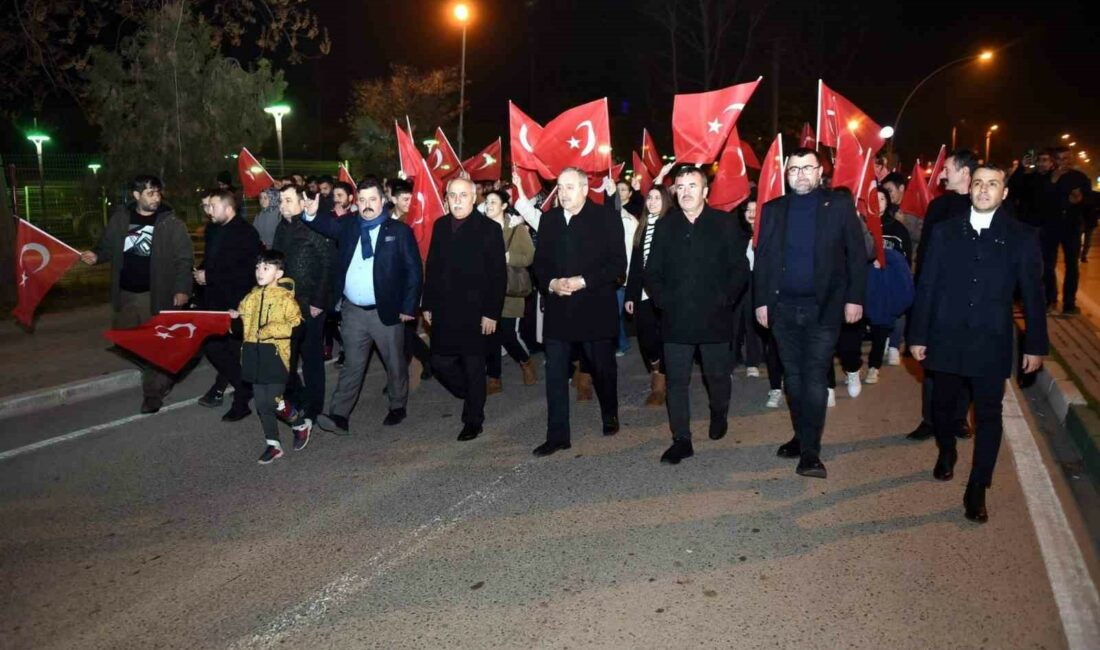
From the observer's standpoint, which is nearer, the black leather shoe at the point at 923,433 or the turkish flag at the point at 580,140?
the black leather shoe at the point at 923,433

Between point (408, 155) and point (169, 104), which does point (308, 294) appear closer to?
point (408, 155)

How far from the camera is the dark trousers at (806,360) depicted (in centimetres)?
579

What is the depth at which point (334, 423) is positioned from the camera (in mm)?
7031

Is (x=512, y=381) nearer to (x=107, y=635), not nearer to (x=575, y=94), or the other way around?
(x=107, y=635)

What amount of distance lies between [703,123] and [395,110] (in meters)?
29.2

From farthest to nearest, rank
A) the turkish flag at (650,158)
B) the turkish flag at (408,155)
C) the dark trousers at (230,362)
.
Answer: the turkish flag at (650,158), the turkish flag at (408,155), the dark trousers at (230,362)

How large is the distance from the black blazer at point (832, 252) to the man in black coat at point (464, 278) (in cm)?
203

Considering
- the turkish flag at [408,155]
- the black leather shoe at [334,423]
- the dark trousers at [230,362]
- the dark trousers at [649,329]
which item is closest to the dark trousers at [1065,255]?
the dark trousers at [649,329]

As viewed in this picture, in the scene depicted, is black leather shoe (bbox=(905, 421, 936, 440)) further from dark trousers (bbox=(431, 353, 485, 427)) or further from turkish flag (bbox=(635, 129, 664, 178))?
turkish flag (bbox=(635, 129, 664, 178))

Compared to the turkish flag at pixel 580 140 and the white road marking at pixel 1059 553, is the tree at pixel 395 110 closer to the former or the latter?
the turkish flag at pixel 580 140

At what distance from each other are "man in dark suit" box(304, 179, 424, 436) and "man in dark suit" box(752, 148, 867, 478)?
2.67m

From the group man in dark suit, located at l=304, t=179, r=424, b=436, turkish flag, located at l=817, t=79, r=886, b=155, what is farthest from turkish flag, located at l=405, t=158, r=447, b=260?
turkish flag, located at l=817, t=79, r=886, b=155

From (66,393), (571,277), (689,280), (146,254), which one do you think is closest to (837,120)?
(689,280)

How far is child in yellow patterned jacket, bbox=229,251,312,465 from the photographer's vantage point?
6426mm
